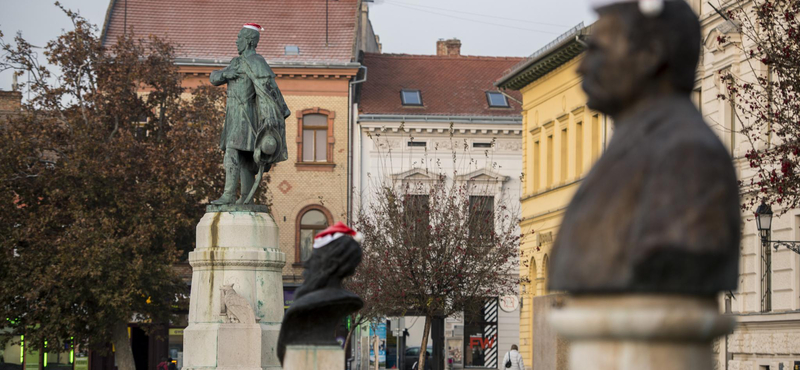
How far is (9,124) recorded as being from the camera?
33.6m

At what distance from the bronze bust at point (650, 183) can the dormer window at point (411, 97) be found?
45.2 metres

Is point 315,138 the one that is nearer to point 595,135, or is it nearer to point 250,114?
point 595,135

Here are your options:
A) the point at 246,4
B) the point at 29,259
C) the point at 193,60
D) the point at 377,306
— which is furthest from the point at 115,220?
the point at 246,4

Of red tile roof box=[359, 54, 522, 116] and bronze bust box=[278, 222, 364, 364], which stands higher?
red tile roof box=[359, 54, 522, 116]

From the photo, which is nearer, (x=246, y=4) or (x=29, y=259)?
(x=29, y=259)

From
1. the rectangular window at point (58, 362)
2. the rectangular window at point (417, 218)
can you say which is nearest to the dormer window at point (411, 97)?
the rectangular window at point (417, 218)

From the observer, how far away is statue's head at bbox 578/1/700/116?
3309mm

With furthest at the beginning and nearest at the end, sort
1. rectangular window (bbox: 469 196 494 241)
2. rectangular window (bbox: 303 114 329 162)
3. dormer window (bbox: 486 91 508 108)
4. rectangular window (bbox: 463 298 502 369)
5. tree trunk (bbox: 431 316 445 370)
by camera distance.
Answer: dormer window (bbox: 486 91 508 108), rectangular window (bbox: 463 298 502 369), rectangular window (bbox: 303 114 329 162), tree trunk (bbox: 431 316 445 370), rectangular window (bbox: 469 196 494 241)

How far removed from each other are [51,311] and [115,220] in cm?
270

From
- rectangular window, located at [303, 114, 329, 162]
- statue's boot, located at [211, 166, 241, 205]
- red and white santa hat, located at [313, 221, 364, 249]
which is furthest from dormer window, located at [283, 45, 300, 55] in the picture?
red and white santa hat, located at [313, 221, 364, 249]

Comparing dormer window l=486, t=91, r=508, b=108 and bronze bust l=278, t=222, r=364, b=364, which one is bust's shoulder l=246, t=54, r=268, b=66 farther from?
dormer window l=486, t=91, r=508, b=108

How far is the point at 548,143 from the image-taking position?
43500mm

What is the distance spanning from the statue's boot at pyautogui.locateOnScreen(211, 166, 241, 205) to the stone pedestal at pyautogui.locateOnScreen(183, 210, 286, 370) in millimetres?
143

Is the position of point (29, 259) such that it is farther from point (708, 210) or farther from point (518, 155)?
point (708, 210)
